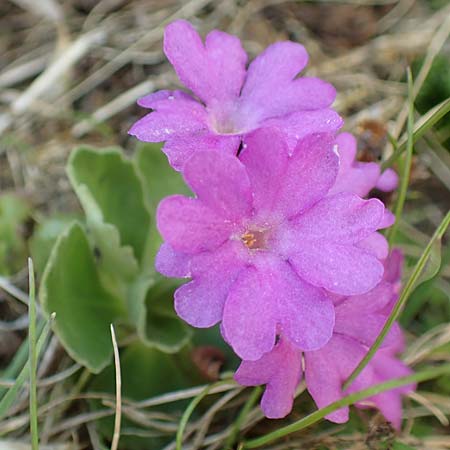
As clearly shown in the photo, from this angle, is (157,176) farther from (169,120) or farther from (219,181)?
(219,181)

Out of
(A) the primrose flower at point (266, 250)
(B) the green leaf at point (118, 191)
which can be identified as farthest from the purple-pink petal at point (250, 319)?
(B) the green leaf at point (118, 191)

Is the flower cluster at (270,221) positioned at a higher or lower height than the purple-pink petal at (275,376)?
higher

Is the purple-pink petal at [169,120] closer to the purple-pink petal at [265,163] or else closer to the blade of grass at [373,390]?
the purple-pink petal at [265,163]

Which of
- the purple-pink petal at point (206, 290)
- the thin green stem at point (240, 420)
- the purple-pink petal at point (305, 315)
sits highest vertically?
the purple-pink petal at point (206, 290)

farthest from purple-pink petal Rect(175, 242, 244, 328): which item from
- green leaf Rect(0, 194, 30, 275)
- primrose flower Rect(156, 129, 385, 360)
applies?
green leaf Rect(0, 194, 30, 275)

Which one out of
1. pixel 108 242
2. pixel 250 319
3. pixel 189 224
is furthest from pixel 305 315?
pixel 108 242

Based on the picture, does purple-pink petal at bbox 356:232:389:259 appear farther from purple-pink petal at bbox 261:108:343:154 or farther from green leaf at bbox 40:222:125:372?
green leaf at bbox 40:222:125:372
